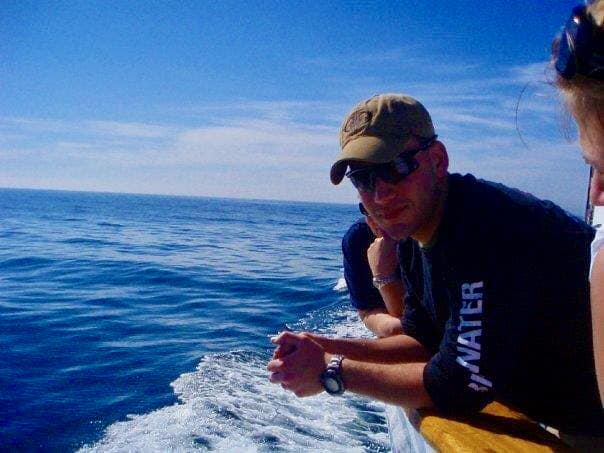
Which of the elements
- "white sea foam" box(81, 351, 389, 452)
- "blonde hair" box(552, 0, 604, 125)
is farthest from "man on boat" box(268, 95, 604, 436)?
"white sea foam" box(81, 351, 389, 452)

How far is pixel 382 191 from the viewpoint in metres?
2.12

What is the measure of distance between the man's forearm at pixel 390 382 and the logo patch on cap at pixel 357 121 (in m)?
1.03

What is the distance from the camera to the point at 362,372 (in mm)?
2078

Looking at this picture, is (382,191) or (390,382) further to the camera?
(382,191)

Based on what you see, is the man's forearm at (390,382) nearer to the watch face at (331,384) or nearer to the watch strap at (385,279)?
the watch face at (331,384)

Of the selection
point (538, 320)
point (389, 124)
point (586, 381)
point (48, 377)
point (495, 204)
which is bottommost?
point (48, 377)

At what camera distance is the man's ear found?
2.11 metres

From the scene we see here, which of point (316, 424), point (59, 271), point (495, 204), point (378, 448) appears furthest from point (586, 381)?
point (59, 271)

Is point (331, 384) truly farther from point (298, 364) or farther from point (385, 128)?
point (385, 128)

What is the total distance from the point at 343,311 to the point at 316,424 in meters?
5.22

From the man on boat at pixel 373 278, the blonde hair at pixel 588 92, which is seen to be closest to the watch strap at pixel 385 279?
the man on boat at pixel 373 278

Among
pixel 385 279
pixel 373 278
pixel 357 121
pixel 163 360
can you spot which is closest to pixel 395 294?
pixel 385 279

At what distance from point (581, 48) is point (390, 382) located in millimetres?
1422

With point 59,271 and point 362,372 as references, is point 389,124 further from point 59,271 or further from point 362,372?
point 59,271
